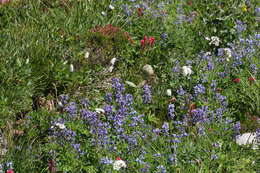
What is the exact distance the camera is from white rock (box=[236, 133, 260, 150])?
456 centimetres

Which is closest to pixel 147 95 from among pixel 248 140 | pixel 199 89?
pixel 199 89

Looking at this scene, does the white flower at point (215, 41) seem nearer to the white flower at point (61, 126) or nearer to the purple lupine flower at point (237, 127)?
the purple lupine flower at point (237, 127)

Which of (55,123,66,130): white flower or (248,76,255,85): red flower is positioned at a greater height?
(248,76,255,85): red flower

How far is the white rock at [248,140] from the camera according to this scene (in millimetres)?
4559

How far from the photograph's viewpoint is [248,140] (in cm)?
459

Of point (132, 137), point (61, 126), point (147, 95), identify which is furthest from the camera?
point (147, 95)

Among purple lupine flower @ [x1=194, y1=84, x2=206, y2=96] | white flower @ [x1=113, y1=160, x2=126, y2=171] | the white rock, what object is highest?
purple lupine flower @ [x1=194, y1=84, x2=206, y2=96]

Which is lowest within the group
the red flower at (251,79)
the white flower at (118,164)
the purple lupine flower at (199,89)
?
the white flower at (118,164)

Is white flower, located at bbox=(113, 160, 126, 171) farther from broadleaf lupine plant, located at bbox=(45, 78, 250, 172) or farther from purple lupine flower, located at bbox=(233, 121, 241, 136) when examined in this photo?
purple lupine flower, located at bbox=(233, 121, 241, 136)

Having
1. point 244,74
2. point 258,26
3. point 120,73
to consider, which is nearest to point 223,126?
point 244,74

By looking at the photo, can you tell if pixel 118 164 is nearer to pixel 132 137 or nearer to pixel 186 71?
pixel 132 137

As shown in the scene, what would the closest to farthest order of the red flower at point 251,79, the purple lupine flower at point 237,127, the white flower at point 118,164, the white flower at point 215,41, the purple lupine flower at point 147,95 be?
the white flower at point 118,164
the purple lupine flower at point 237,127
the purple lupine flower at point 147,95
the red flower at point 251,79
the white flower at point 215,41

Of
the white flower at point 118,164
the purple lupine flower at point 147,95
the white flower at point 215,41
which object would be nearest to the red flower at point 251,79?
the white flower at point 215,41

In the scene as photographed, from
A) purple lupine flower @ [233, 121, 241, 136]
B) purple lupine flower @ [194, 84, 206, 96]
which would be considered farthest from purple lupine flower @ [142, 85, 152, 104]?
purple lupine flower @ [233, 121, 241, 136]
